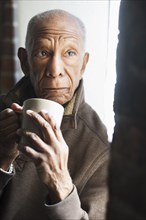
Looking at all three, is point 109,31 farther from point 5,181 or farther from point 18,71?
point 5,181

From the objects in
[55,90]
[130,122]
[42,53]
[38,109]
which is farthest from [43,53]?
[130,122]

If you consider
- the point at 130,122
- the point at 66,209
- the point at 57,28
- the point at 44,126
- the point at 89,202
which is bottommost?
the point at 89,202

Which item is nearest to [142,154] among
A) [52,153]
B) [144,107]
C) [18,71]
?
[144,107]

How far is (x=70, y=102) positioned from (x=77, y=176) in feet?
0.81

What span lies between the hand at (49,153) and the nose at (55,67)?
31cm

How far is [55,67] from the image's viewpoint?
1.37 m

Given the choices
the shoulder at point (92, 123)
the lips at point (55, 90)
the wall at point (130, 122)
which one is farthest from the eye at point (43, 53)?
the wall at point (130, 122)

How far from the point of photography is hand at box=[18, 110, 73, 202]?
106cm

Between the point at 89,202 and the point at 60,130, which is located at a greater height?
the point at 60,130

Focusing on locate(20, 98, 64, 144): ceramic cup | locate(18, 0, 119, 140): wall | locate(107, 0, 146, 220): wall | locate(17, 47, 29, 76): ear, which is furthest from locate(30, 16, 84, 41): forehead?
locate(107, 0, 146, 220): wall

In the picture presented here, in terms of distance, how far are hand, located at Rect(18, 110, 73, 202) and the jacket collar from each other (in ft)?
1.13

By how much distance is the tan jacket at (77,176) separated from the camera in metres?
1.33

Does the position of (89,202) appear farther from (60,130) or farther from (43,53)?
(43,53)

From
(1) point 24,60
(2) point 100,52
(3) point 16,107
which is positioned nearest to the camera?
(3) point 16,107
